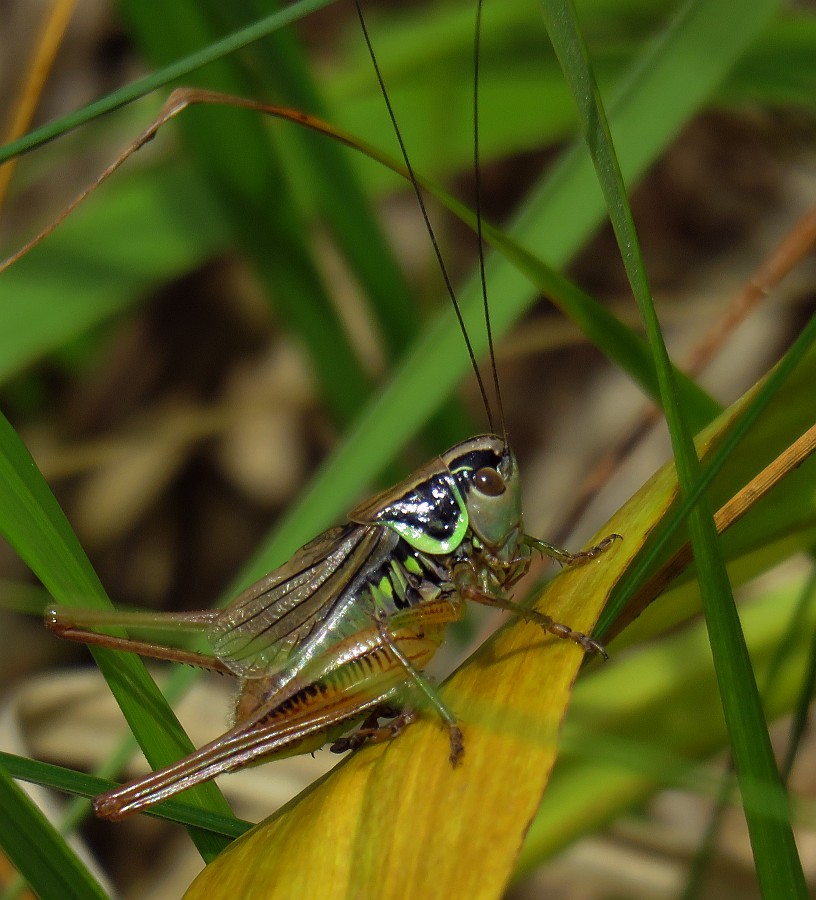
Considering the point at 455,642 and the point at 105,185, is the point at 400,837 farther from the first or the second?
the point at 105,185

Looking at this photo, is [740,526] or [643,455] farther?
[643,455]

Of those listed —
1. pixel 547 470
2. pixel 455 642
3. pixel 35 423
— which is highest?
pixel 35 423

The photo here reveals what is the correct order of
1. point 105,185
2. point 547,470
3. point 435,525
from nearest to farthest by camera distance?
point 435,525
point 105,185
point 547,470

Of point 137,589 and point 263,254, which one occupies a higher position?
point 137,589


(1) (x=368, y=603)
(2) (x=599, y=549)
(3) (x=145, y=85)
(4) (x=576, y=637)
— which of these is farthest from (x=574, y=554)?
(3) (x=145, y=85)

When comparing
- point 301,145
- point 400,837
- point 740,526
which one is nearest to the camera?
point 400,837

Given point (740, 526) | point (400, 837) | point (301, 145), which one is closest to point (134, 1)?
point (301, 145)
